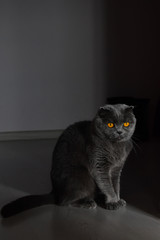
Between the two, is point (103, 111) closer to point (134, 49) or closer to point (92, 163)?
point (92, 163)

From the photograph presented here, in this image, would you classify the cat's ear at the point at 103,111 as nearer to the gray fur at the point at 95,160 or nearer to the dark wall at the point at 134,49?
the gray fur at the point at 95,160

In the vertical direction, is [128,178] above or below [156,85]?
below

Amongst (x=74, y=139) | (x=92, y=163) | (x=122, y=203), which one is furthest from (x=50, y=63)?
(x=122, y=203)

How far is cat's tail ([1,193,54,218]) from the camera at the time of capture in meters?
1.58

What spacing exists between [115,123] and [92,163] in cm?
26

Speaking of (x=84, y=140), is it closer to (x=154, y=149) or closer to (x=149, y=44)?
(x=154, y=149)

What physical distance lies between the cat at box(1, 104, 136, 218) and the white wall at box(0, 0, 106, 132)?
1.53m

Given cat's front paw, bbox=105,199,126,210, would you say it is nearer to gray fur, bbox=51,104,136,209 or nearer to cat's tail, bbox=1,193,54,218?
gray fur, bbox=51,104,136,209

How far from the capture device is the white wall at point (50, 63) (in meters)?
3.09

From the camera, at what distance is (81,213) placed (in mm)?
1670

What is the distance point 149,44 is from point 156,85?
44 cm

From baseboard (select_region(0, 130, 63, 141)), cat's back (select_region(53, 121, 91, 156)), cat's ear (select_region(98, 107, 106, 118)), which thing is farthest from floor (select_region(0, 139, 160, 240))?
baseboard (select_region(0, 130, 63, 141))

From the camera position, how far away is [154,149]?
2.82m

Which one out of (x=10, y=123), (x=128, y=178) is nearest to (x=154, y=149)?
(x=128, y=178)
